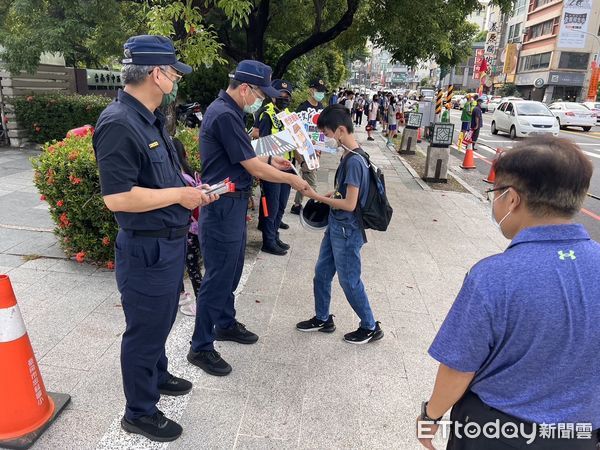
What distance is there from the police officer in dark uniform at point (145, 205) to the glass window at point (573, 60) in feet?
190

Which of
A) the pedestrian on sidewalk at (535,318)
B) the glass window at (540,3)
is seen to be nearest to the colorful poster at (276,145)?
the pedestrian on sidewalk at (535,318)

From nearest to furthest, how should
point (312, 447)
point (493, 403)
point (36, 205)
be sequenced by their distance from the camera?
point (493, 403), point (312, 447), point (36, 205)

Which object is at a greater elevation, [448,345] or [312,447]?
[448,345]

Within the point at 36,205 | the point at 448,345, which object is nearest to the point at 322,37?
the point at 36,205

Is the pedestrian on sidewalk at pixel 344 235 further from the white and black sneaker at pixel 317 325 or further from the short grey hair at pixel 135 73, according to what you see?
the short grey hair at pixel 135 73

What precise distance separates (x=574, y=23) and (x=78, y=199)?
57.5 metres

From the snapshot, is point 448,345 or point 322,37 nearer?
point 448,345

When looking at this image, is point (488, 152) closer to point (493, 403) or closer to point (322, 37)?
point (322, 37)

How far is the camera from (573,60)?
1930 inches

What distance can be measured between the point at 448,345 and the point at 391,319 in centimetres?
274

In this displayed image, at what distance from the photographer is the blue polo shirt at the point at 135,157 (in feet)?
6.61

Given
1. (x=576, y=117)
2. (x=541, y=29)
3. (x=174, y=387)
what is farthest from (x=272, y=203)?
(x=541, y=29)

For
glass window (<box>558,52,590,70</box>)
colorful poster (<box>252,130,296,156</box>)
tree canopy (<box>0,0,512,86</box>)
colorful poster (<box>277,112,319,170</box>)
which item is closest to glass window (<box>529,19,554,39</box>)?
glass window (<box>558,52,590,70</box>)

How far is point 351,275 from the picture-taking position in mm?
3357
